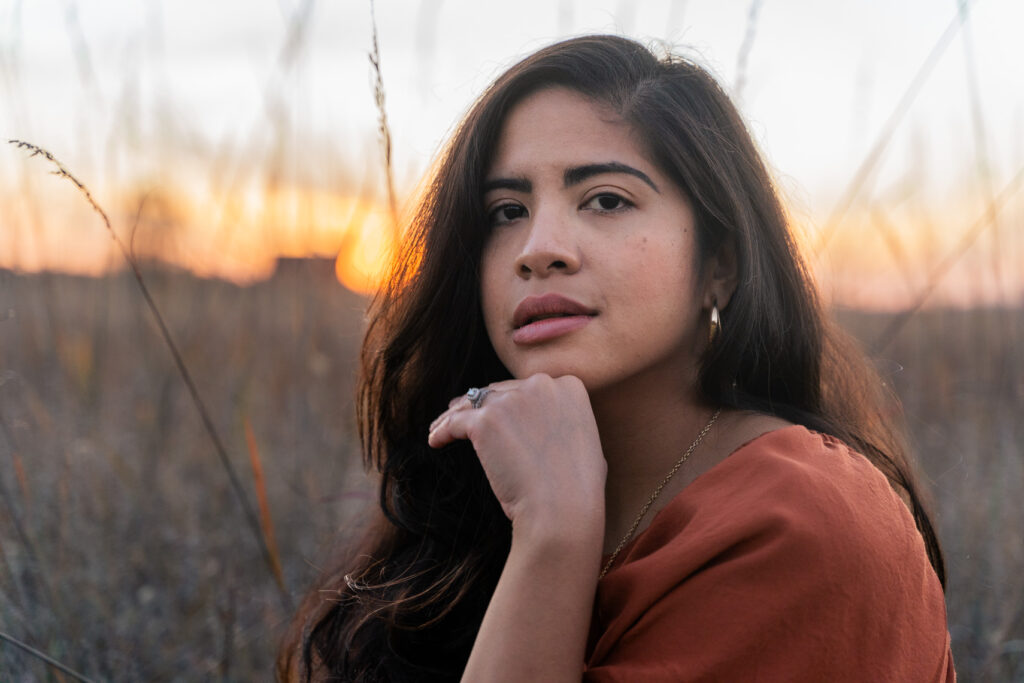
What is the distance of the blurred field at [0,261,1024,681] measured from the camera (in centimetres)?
205

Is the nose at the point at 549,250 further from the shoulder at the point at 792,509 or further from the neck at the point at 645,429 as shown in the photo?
the shoulder at the point at 792,509

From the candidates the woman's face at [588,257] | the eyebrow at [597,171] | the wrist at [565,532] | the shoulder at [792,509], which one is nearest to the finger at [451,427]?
the woman's face at [588,257]

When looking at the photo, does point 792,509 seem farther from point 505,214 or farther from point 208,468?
point 208,468

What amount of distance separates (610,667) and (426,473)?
79 cm

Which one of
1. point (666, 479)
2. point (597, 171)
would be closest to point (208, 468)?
point (666, 479)

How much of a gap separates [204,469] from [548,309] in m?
2.29

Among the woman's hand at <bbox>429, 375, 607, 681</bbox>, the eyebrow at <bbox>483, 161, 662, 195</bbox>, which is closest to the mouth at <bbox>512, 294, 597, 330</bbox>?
the woman's hand at <bbox>429, 375, 607, 681</bbox>

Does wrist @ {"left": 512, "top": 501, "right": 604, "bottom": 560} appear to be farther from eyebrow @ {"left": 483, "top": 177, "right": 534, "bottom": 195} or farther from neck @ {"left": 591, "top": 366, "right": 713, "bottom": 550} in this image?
eyebrow @ {"left": 483, "top": 177, "right": 534, "bottom": 195}

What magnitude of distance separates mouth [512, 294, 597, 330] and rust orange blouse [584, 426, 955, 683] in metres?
0.35

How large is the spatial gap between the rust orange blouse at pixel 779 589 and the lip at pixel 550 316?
0.34m

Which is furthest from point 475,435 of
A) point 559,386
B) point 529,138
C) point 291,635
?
point 291,635

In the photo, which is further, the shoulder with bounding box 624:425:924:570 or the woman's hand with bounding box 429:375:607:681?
the woman's hand with bounding box 429:375:607:681

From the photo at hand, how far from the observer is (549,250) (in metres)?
1.35

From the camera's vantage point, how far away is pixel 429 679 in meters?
1.59
